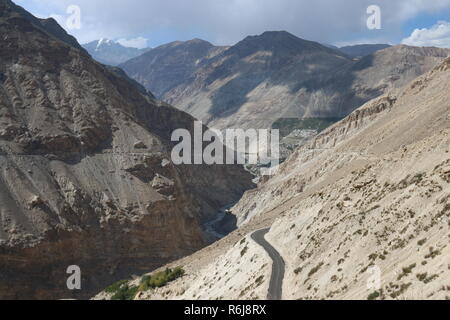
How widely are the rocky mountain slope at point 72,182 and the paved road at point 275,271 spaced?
31.7m

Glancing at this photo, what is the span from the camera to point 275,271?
2731 cm

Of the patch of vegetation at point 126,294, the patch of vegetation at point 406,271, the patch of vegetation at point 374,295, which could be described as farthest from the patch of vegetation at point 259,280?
the patch of vegetation at point 126,294

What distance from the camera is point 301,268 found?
25953 millimetres

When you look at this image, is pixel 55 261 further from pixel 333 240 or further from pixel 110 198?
pixel 333 240

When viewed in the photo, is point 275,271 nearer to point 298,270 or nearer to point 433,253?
point 298,270

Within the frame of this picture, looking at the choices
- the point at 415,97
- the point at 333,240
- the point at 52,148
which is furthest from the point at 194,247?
the point at 333,240

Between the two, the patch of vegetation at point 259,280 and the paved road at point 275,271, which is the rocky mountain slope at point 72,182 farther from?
the patch of vegetation at point 259,280

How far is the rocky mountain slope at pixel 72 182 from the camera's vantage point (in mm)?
59031

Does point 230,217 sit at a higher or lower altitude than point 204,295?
lower

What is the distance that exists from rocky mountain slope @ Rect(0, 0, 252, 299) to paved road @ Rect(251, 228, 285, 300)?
31697 mm

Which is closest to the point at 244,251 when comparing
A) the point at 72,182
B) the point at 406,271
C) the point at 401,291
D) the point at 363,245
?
the point at 363,245

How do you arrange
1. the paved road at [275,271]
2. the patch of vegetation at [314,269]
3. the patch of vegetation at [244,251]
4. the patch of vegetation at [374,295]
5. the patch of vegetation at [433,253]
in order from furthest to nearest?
the patch of vegetation at [244,251] → the patch of vegetation at [314,269] → the paved road at [275,271] → the patch of vegetation at [433,253] → the patch of vegetation at [374,295]

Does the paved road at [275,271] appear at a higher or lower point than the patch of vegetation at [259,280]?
higher
